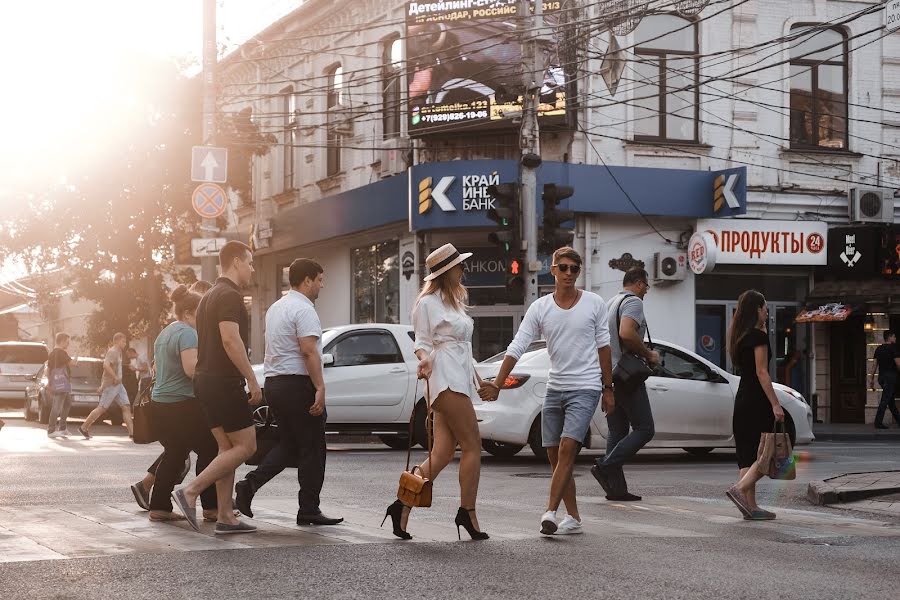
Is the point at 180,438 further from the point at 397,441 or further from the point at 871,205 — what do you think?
the point at 871,205

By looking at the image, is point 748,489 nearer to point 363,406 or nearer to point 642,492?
point 642,492

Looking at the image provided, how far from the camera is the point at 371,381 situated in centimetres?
1723

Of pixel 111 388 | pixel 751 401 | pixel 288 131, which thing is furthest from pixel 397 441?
pixel 288 131

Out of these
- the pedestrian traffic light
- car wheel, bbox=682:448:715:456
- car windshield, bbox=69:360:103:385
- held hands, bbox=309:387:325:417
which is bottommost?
car wheel, bbox=682:448:715:456

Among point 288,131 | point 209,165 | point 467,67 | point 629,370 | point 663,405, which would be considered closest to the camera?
point 629,370

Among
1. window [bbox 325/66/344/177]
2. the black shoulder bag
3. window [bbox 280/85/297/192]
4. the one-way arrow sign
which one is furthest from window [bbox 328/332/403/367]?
window [bbox 280/85/297/192]

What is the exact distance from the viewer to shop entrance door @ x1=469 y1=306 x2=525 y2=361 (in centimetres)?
2502

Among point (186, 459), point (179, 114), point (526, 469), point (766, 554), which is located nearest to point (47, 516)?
point (186, 459)

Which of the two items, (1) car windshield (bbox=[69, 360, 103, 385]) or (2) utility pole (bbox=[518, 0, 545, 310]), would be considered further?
(1) car windshield (bbox=[69, 360, 103, 385])

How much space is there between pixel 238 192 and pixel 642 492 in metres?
23.4

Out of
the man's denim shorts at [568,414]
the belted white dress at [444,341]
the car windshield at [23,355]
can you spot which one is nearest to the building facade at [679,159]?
the car windshield at [23,355]

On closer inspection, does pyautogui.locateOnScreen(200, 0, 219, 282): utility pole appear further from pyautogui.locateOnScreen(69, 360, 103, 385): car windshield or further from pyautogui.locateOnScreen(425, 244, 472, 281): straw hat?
pyautogui.locateOnScreen(425, 244, 472, 281): straw hat

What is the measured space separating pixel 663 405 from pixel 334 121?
51.5 ft

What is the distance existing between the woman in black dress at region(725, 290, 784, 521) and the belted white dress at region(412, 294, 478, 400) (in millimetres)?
2618
